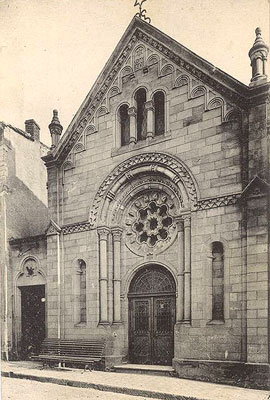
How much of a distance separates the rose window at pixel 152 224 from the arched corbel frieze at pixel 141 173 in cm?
99

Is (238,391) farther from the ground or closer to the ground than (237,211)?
closer to the ground

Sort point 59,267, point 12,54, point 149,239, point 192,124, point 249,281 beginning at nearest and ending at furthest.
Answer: point 249,281
point 12,54
point 192,124
point 149,239
point 59,267

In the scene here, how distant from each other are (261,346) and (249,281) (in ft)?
4.69

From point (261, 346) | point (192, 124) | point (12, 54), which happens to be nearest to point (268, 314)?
point (261, 346)

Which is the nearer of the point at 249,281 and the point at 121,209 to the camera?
the point at 249,281

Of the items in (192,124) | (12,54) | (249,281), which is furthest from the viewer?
(192,124)

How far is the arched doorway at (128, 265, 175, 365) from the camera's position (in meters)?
12.1

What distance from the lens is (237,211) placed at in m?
10.6

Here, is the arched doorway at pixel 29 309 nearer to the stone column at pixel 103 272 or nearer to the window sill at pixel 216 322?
the stone column at pixel 103 272

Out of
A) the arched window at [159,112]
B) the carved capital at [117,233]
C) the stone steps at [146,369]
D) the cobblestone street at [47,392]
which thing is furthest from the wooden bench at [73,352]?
the arched window at [159,112]

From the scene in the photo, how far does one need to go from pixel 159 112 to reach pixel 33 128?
8574 millimetres

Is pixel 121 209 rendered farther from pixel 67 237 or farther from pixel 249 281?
pixel 249 281

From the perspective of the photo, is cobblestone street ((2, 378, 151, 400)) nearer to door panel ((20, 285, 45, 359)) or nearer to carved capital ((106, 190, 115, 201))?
door panel ((20, 285, 45, 359))

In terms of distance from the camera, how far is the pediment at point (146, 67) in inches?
438
